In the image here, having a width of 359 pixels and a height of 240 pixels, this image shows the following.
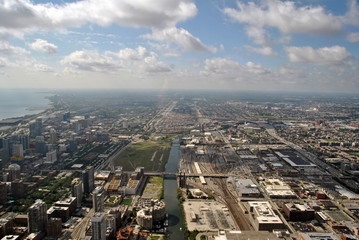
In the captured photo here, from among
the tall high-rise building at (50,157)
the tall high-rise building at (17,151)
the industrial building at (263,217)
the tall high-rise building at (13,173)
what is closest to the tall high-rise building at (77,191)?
the tall high-rise building at (13,173)

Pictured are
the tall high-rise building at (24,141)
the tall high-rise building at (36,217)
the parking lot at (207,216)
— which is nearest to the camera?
the tall high-rise building at (36,217)

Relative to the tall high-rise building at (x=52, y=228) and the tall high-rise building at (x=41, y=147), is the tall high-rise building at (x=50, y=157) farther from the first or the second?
the tall high-rise building at (x=52, y=228)

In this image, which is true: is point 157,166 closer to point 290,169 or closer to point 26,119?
point 290,169

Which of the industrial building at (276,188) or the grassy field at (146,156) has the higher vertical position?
the industrial building at (276,188)

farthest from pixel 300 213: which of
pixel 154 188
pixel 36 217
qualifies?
pixel 36 217

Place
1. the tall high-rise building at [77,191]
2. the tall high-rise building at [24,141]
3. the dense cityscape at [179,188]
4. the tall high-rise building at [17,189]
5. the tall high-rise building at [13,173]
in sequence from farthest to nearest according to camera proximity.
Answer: the tall high-rise building at [24,141] → the tall high-rise building at [13,173] → the tall high-rise building at [17,189] → the tall high-rise building at [77,191] → the dense cityscape at [179,188]

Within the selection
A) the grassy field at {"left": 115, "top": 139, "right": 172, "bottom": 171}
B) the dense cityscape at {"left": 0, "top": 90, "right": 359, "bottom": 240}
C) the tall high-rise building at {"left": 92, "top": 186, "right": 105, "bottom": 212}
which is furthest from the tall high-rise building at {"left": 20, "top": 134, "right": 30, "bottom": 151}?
the tall high-rise building at {"left": 92, "top": 186, "right": 105, "bottom": 212}

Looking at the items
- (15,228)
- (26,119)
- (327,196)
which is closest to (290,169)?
(327,196)

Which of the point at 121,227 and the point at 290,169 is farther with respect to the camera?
the point at 290,169
